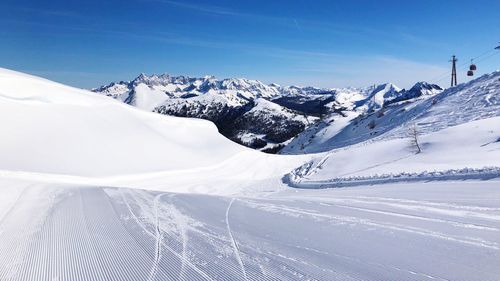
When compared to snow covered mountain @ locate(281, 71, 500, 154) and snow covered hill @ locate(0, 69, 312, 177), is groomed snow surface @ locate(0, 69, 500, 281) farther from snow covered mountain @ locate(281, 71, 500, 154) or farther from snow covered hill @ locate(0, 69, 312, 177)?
snow covered mountain @ locate(281, 71, 500, 154)

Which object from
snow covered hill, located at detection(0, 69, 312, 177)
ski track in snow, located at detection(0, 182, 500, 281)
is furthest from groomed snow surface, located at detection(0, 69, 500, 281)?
snow covered hill, located at detection(0, 69, 312, 177)

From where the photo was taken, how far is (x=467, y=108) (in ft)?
138

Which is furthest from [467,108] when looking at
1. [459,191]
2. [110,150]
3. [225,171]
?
[110,150]

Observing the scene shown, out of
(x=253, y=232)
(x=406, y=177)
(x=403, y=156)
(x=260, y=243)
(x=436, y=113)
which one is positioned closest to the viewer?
(x=260, y=243)

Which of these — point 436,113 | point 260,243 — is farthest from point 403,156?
point 436,113

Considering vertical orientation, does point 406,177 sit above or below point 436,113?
below

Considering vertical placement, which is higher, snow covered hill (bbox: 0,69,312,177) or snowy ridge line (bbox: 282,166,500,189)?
snow covered hill (bbox: 0,69,312,177)

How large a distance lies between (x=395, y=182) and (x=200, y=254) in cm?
1375

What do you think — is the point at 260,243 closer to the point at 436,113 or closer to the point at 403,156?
the point at 403,156

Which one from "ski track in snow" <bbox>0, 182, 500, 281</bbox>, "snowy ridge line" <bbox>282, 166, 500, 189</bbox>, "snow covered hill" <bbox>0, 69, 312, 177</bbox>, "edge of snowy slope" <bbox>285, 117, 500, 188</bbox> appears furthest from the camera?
"snow covered hill" <bbox>0, 69, 312, 177</bbox>

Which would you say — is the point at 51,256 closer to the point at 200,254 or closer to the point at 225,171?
the point at 200,254

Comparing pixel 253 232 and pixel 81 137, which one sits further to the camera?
pixel 81 137

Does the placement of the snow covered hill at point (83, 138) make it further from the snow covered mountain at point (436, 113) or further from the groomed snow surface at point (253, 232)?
the snow covered mountain at point (436, 113)

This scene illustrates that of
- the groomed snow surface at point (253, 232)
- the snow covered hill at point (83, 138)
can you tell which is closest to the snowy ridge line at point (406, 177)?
the groomed snow surface at point (253, 232)
